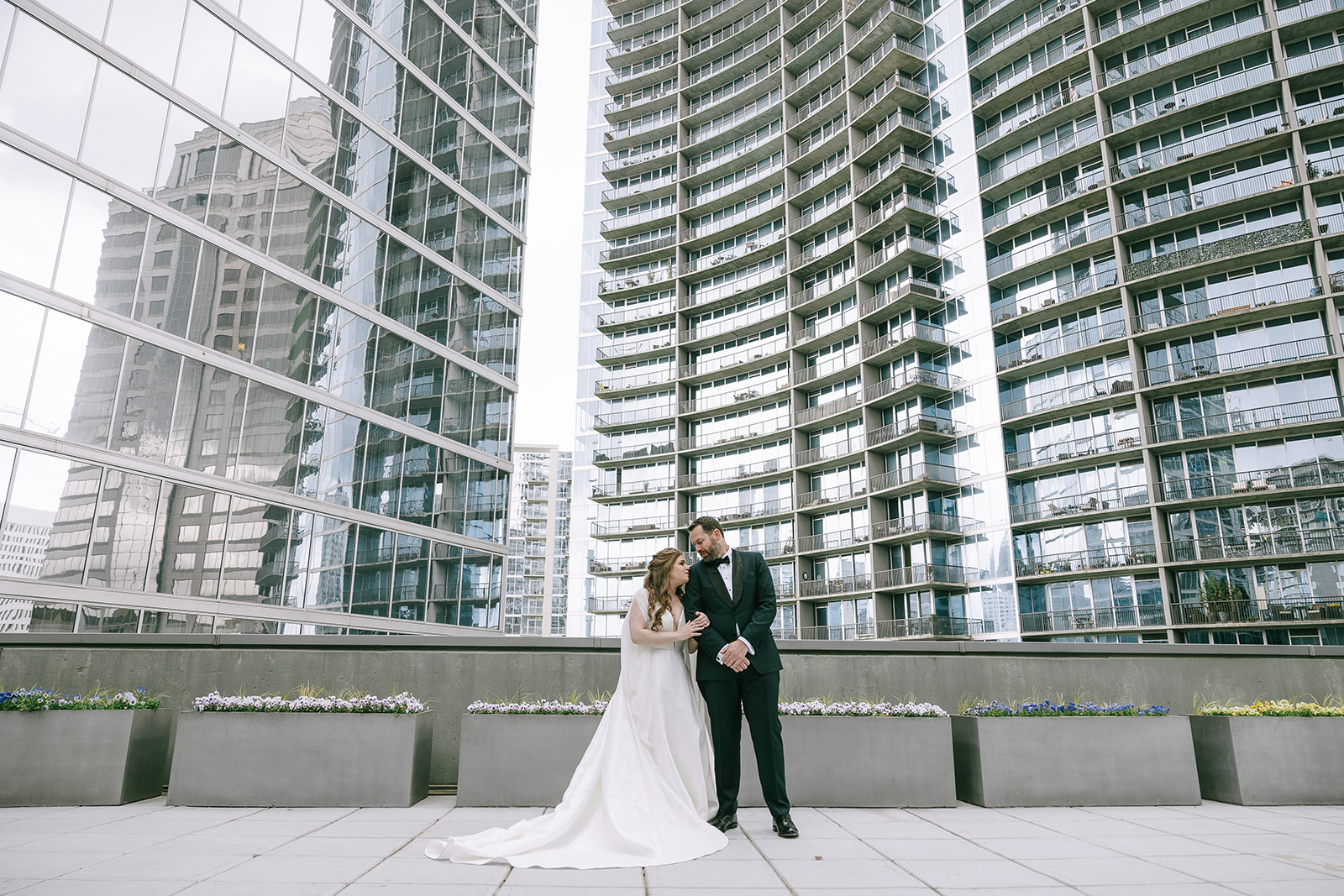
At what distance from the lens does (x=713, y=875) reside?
4.46 m

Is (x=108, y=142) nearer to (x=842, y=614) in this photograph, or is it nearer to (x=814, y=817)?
(x=814, y=817)

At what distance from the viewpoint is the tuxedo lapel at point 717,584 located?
20.0 feet

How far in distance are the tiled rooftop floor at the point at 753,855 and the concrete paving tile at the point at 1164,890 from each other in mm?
17

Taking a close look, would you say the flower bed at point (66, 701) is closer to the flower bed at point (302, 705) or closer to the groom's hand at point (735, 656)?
the flower bed at point (302, 705)

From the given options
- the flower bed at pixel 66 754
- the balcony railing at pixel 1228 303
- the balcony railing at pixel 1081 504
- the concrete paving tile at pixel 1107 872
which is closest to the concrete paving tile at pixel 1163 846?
the concrete paving tile at pixel 1107 872

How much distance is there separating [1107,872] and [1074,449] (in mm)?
32762

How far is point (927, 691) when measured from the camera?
312 inches

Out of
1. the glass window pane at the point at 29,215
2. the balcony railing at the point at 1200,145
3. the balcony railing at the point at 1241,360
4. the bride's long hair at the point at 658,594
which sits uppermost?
the balcony railing at the point at 1200,145

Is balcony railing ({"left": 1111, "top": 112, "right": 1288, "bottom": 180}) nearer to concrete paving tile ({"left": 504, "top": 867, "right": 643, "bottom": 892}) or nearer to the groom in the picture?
the groom

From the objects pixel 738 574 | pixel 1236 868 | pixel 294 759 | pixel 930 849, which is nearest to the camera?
pixel 1236 868

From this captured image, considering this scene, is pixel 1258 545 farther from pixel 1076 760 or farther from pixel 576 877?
pixel 576 877

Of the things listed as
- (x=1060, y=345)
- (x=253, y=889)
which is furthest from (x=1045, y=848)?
(x=1060, y=345)

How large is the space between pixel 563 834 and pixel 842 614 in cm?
3831

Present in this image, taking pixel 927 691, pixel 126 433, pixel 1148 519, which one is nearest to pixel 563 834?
pixel 927 691
